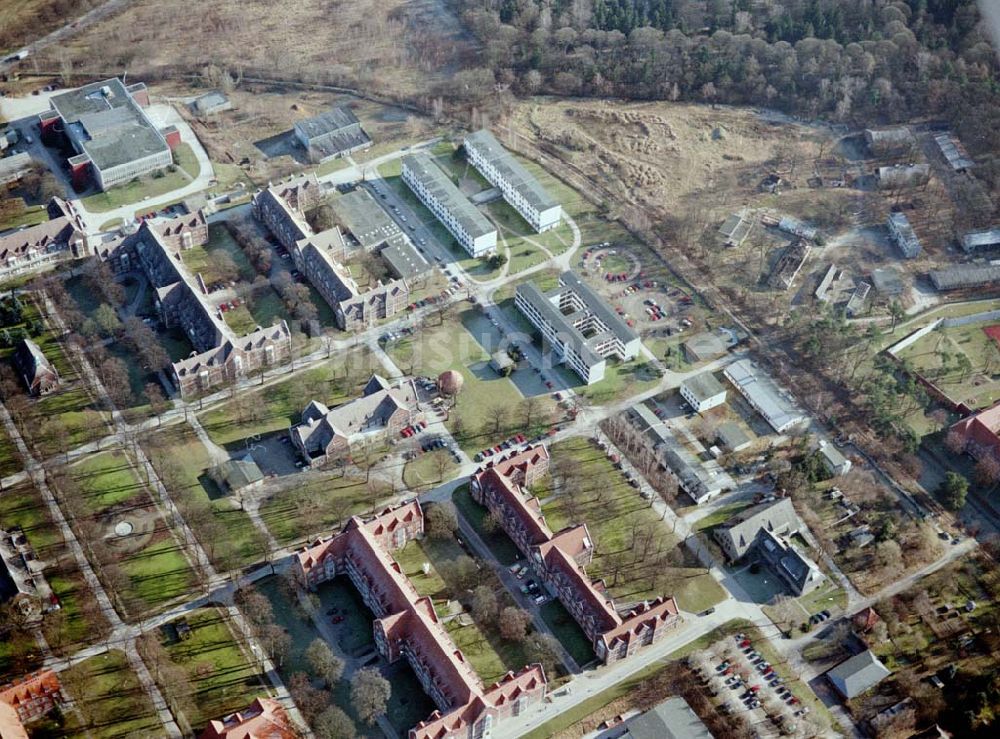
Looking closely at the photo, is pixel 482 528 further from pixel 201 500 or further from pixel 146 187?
pixel 146 187

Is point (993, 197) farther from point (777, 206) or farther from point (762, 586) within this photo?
point (762, 586)

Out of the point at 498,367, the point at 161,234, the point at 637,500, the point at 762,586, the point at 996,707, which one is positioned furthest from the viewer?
the point at 161,234

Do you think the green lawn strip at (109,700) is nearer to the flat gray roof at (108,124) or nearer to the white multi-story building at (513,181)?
the flat gray roof at (108,124)

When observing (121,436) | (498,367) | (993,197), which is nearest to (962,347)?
(993,197)

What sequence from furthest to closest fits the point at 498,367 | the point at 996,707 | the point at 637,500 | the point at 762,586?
the point at 498,367 → the point at 637,500 → the point at 762,586 → the point at 996,707

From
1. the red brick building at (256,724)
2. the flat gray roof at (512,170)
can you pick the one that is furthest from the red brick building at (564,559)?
the flat gray roof at (512,170)
